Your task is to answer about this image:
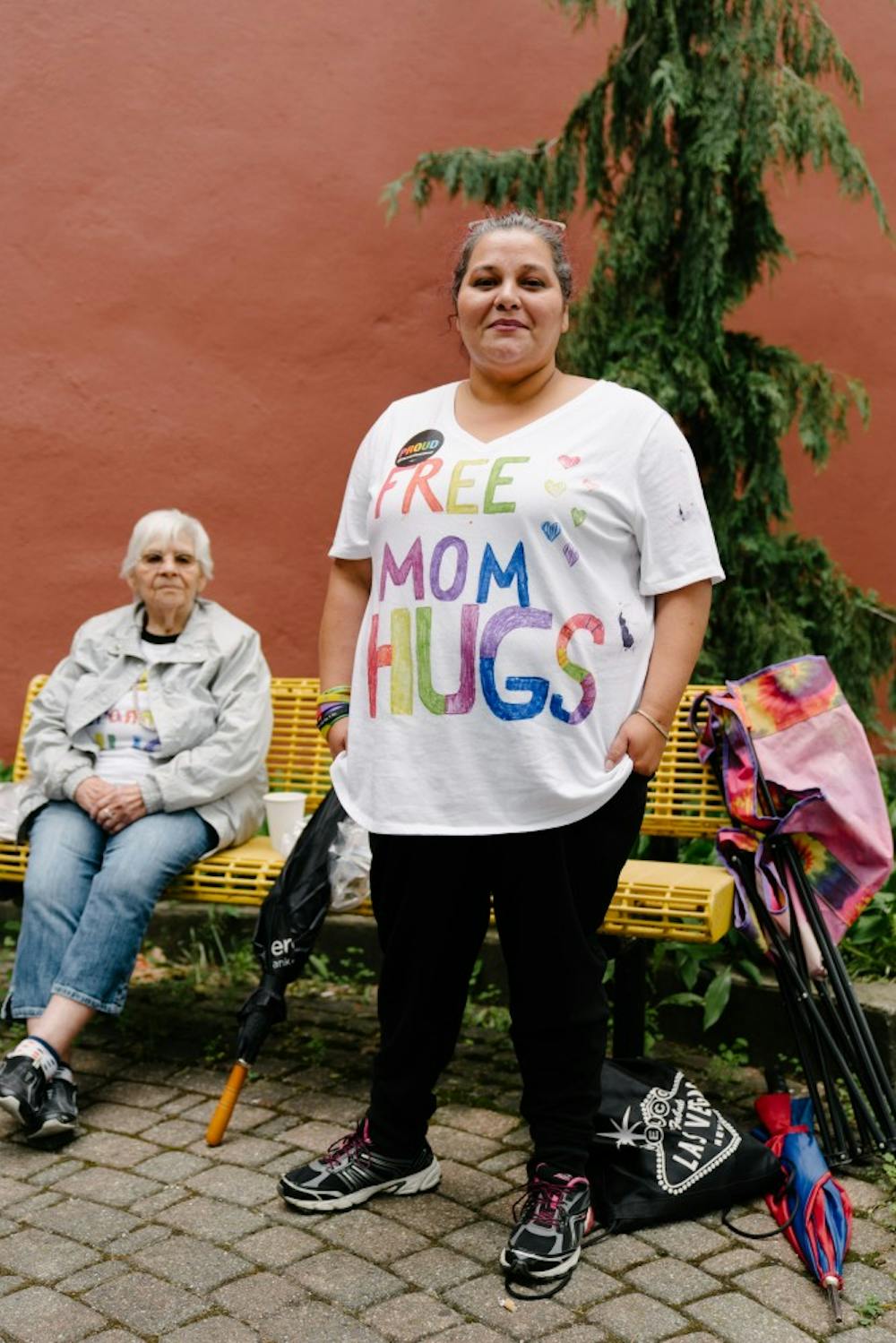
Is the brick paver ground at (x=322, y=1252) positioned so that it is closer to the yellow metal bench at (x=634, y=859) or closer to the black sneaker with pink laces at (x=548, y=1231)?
the black sneaker with pink laces at (x=548, y=1231)

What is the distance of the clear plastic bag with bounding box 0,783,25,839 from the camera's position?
4.21m

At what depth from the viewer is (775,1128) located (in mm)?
3242

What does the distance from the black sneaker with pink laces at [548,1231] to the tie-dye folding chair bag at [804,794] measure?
0.78m

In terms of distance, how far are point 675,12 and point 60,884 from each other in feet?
11.3

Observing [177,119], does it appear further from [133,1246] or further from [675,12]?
[133,1246]

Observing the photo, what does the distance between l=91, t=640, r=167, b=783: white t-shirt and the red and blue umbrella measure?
1.96m

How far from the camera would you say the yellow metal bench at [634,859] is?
3.47 m

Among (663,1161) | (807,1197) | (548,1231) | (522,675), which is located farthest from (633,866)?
(522,675)

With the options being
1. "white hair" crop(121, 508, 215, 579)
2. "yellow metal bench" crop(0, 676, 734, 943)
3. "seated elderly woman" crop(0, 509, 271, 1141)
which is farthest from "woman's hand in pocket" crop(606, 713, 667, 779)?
"white hair" crop(121, 508, 215, 579)

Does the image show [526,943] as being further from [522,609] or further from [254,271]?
[254,271]

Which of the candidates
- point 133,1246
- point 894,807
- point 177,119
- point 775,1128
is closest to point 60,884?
point 133,1246

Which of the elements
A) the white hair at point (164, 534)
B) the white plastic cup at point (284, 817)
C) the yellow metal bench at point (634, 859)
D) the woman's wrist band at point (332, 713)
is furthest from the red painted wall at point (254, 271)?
the woman's wrist band at point (332, 713)

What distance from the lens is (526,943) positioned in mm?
2863

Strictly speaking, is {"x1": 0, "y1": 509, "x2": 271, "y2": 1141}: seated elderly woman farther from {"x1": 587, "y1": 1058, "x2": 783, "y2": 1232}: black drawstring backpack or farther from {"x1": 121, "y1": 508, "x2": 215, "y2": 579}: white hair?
{"x1": 587, "y1": 1058, "x2": 783, "y2": 1232}: black drawstring backpack
